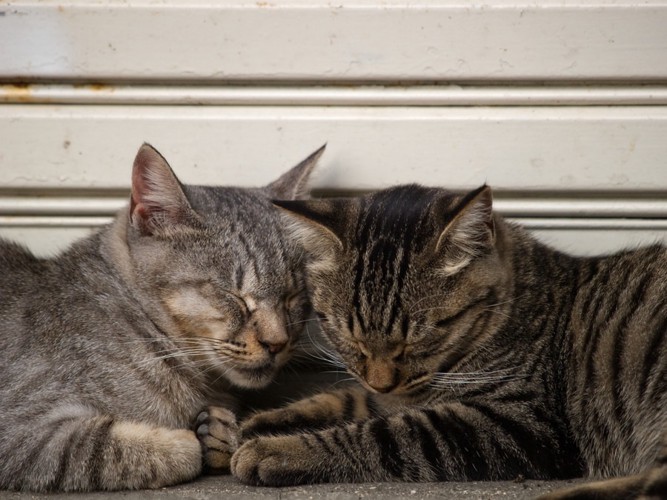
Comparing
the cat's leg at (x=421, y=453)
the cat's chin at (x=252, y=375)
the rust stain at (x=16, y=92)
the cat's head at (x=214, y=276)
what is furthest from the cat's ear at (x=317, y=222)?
the rust stain at (x=16, y=92)

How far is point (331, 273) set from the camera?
3318 mm

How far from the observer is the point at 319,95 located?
13.1 ft

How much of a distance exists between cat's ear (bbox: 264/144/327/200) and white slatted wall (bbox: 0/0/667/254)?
29 centimetres

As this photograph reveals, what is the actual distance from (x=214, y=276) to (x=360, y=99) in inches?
46.9

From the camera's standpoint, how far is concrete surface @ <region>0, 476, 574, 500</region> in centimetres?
287

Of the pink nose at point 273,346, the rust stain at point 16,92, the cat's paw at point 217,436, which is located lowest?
the cat's paw at point 217,436

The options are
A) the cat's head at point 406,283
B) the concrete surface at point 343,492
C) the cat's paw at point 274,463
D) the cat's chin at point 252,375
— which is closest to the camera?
the concrete surface at point 343,492

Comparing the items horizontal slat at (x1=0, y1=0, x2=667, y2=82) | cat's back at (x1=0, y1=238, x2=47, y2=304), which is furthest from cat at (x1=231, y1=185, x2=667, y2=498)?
cat's back at (x1=0, y1=238, x2=47, y2=304)

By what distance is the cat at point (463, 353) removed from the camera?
2.99m

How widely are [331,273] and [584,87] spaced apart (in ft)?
5.15

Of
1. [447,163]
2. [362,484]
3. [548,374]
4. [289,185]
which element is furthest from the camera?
[447,163]

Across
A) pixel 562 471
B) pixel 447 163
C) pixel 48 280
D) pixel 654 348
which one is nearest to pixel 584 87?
pixel 447 163

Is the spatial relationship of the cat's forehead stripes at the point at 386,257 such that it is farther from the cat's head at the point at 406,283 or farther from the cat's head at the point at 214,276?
the cat's head at the point at 214,276

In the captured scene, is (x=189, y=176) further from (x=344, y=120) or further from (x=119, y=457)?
(x=119, y=457)
